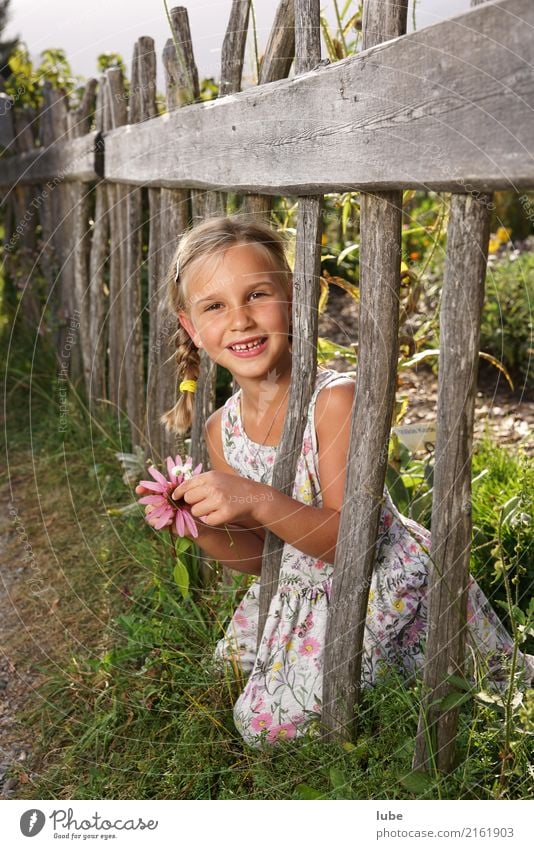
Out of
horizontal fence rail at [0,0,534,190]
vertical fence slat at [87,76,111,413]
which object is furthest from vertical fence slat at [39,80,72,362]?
horizontal fence rail at [0,0,534,190]

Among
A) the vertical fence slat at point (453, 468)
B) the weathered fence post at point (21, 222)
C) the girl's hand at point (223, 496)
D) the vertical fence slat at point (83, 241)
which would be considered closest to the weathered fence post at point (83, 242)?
the vertical fence slat at point (83, 241)

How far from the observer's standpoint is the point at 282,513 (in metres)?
2.01

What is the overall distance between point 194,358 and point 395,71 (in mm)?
1351

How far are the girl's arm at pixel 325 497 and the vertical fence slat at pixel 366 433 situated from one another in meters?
0.09

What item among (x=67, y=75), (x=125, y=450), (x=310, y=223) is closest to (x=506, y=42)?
(x=310, y=223)

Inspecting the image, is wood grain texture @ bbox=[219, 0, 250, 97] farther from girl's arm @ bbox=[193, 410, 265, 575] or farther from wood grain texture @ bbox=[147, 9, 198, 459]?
girl's arm @ bbox=[193, 410, 265, 575]

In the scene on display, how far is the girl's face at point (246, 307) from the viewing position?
2.15m

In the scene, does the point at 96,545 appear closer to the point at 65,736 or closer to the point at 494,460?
the point at 65,736

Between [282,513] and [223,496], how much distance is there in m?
0.14

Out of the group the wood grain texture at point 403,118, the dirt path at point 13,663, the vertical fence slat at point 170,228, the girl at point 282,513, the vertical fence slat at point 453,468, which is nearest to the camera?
the wood grain texture at point 403,118

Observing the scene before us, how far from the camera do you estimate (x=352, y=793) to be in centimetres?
182

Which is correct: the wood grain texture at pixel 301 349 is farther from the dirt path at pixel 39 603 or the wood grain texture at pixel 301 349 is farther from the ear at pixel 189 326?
the dirt path at pixel 39 603

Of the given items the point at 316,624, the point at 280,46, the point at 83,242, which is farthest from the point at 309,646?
the point at 83,242

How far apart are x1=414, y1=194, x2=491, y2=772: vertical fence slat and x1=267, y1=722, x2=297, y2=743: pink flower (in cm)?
42
